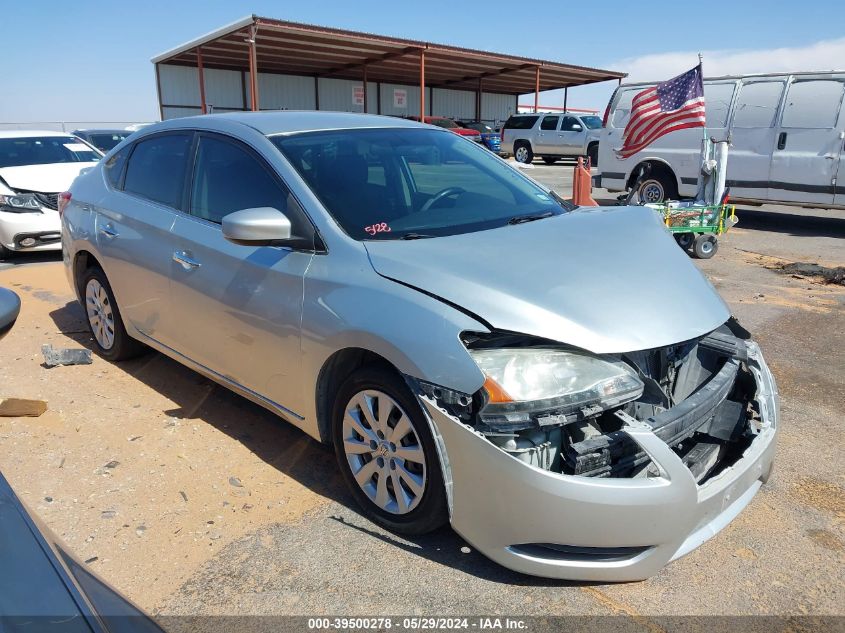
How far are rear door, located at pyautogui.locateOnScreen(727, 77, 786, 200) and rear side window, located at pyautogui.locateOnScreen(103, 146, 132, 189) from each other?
9.40 meters

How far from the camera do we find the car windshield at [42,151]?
30.2ft

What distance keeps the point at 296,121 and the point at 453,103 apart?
37.6 meters

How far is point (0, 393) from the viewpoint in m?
4.40

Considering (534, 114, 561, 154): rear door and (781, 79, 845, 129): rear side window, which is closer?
(781, 79, 845, 129): rear side window

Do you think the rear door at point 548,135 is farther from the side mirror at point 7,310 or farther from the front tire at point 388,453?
the side mirror at point 7,310

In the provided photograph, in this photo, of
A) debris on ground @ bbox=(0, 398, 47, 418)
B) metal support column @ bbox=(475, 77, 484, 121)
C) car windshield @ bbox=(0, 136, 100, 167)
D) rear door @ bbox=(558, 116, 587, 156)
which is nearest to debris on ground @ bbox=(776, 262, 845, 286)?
debris on ground @ bbox=(0, 398, 47, 418)

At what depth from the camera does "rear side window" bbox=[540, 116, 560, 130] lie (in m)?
24.6

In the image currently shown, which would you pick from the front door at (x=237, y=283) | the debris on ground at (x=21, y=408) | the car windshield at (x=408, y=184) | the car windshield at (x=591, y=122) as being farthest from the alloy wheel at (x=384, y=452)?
the car windshield at (x=591, y=122)

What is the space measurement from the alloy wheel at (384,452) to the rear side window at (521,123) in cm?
2396

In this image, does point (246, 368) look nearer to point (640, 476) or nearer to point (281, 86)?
point (640, 476)

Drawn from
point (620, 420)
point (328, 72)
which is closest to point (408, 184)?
point (620, 420)

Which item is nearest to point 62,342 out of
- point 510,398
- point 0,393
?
point 0,393

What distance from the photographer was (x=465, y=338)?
244 cm

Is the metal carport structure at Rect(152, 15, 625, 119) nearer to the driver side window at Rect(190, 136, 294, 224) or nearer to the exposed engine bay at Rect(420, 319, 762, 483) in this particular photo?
the driver side window at Rect(190, 136, 294, 224)
